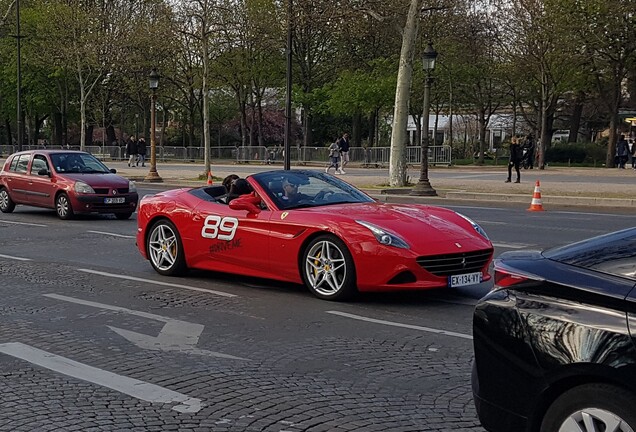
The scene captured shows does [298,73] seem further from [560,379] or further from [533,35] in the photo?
[560,379]

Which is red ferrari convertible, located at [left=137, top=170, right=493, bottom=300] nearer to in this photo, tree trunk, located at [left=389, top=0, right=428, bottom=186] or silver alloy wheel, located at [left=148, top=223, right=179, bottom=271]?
silver alloy wheel, located at [left=148, top=223, right=179, bottom=271]

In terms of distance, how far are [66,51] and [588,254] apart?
155ft

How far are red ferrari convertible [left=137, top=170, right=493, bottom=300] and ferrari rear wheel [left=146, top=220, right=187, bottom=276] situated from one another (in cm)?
1

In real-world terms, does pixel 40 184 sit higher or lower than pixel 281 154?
higher

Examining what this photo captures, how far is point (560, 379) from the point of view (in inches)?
149

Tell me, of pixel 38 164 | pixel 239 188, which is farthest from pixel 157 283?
pixel 38 164

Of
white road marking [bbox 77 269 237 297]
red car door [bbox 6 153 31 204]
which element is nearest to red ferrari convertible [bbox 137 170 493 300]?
white road marking [bbox 77 269 237 297]

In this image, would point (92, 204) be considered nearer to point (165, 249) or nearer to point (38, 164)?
point (38, 164)

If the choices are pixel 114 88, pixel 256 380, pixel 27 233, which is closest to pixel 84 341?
pixel 256 380

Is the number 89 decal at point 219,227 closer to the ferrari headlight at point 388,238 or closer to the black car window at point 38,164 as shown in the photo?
the ferrari headlight at point 388,238

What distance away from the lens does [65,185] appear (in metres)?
18.8

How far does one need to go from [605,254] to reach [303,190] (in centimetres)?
606

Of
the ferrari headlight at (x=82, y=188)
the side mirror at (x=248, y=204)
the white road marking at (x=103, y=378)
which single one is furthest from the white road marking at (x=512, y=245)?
Answer: the ferrari headlight at (x=82, y=188)

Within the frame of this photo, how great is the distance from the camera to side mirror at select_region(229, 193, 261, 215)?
9.67 m
